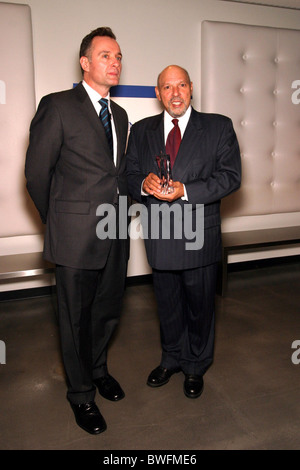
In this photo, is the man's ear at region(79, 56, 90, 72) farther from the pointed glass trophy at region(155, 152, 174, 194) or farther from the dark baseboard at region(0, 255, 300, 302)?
the dark baseboard at region(0, 255, 300, 302)

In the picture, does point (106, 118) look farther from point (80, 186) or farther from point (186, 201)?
point (186, 201)

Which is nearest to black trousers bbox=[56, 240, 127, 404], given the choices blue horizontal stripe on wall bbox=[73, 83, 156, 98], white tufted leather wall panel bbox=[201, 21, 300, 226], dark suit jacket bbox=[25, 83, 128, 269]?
dark suit jacket bbox=[25, 83, 128, 269]

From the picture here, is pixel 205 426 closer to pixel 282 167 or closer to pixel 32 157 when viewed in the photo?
pixel 32 157

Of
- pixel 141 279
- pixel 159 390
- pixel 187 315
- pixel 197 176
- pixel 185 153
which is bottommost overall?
pixel 159 390

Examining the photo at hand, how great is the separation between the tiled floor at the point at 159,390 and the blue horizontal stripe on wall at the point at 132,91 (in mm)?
1940

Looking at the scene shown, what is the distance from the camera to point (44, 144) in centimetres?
197

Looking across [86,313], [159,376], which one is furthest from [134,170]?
[159,376]

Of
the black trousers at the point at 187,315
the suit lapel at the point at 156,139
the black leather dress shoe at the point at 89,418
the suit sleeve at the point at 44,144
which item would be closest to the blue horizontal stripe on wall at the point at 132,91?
the suit lapel at the point at 156,139

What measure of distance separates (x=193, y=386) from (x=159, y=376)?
8.9 inches

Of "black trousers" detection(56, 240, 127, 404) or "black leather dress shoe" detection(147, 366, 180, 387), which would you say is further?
"black leather dress shoe" detection(147, 366, 180, 387)

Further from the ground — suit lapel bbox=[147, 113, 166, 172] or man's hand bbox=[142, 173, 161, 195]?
suit lapel bbox=[147, 113, 166, 172]

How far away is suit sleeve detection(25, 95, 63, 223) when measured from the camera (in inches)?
77.3

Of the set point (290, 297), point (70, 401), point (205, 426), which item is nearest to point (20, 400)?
point (70, 401)

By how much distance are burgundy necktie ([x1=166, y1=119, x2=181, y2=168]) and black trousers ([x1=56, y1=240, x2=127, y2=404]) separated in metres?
0.55
